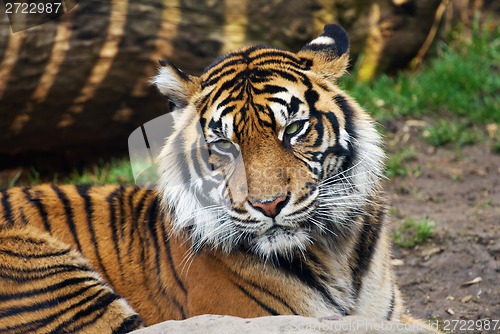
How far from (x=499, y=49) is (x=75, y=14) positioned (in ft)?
14.2

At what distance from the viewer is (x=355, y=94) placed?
709 centimetres

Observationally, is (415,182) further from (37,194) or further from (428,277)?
(37,194)

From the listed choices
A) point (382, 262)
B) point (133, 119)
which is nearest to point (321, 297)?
point (382, 262)

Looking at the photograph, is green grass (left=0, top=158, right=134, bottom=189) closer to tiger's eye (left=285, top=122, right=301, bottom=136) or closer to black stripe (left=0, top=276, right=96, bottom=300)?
black stripe (left=0, top=276, right=96, bottom=300)

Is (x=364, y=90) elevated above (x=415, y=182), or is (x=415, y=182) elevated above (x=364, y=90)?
(x=364, y=90)

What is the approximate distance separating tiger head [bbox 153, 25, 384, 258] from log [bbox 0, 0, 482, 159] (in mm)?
2244

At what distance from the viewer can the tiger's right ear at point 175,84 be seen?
3.71 m

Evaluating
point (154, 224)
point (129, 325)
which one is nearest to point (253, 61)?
point (154, 224)

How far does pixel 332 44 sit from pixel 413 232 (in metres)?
2.07

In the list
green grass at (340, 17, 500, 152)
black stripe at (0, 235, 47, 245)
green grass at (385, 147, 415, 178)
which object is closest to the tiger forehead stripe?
black stripe at (0, 235, 47, 245)

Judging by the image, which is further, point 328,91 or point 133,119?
point 133,119

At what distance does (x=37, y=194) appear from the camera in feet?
13.0

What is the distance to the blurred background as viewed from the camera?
525 cm

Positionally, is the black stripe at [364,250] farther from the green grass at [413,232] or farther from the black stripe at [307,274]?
the green grass at [413,232]
